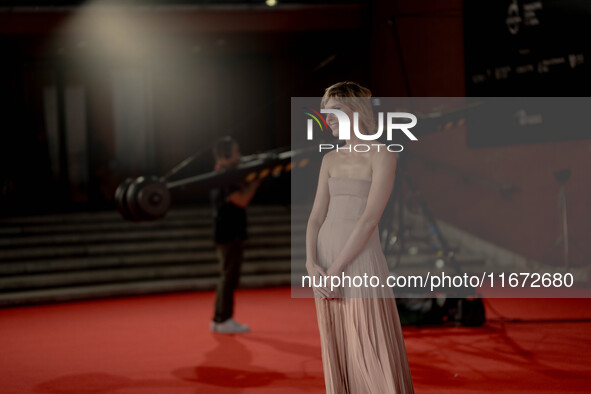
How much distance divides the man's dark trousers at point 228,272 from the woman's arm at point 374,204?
3498 millimetres

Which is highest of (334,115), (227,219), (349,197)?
(334,115)

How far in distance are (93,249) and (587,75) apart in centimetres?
667

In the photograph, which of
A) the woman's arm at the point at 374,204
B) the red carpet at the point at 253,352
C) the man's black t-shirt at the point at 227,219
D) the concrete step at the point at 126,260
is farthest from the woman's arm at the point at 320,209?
the concrete step at the point at 126,260

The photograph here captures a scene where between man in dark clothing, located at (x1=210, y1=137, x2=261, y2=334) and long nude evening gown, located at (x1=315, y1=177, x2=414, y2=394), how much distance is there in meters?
3.34

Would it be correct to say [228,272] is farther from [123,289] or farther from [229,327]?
[123,289]

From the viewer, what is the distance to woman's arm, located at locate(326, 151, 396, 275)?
260 centimetres

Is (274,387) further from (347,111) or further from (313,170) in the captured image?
(313,170)

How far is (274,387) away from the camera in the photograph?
4344 mm

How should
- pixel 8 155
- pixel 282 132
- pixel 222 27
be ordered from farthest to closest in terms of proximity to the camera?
pixel 282 132 → pixel 8 155 → pixel 222 27

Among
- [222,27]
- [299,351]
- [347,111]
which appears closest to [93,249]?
[222,27]

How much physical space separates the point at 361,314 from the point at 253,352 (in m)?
2.83

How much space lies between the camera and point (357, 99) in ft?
8.58

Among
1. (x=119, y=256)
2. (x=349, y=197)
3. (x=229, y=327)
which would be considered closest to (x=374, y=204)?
(x=349, y=197)

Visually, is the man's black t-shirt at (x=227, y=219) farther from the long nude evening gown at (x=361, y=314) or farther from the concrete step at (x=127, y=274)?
the concrete step at (x=127, y=274)
